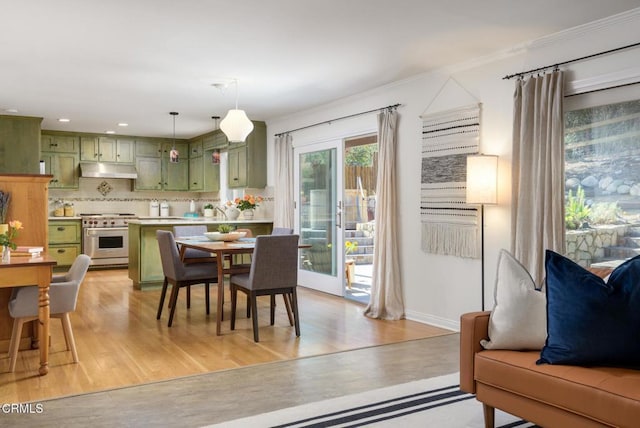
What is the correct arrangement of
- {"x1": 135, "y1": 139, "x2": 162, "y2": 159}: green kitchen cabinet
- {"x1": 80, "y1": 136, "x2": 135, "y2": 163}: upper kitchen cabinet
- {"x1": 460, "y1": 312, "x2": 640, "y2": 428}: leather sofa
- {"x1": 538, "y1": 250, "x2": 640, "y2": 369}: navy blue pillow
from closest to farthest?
1. {"x1": 460, "y1": 312, "x2": 640, "y2": 428}: leather sofa
2. {"x1": 538, "y1": 250, "x2": 640, "y2": 369}: navy blue pillow
3. {"x1": 80, "y1": 136, "x2": 135, "y2": 163}: upper kitchen cabinet
4. {"x1": 135, "y1": 139, "x2": 162, "y2": 159}: green kitchen cabinet

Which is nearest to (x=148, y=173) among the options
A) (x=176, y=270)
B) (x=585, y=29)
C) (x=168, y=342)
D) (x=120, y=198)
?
(x=120, y=198)

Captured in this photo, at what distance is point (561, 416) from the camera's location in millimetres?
2230

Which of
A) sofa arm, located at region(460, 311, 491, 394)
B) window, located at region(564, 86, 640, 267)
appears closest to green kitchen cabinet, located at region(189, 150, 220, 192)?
window, located at region(564, 86, 640, 267)

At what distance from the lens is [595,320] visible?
7.59ft

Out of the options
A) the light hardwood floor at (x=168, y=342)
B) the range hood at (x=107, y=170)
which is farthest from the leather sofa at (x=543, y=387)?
the range hood at (x=107, y=170)

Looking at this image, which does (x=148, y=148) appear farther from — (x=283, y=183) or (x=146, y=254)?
(x=283, y=183)

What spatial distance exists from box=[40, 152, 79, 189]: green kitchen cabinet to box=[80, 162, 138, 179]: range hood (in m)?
0.16

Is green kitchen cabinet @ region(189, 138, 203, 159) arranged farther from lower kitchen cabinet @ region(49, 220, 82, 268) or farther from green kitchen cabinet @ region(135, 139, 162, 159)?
lower kitchen cabinet @ region(49, 220, 82, 268)

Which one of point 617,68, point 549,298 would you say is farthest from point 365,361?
point 617,68

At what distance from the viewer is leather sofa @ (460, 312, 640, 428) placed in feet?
6.77

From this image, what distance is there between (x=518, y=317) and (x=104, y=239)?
792cm

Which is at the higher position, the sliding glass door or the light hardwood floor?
the sliding glass door

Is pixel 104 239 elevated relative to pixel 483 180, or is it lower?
lower

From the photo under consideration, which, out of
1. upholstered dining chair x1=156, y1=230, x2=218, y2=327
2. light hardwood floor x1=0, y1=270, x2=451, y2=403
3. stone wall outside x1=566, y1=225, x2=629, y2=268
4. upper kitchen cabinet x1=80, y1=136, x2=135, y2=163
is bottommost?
light hardwood floor x1=0, y1=270, x2=451, y2=403
